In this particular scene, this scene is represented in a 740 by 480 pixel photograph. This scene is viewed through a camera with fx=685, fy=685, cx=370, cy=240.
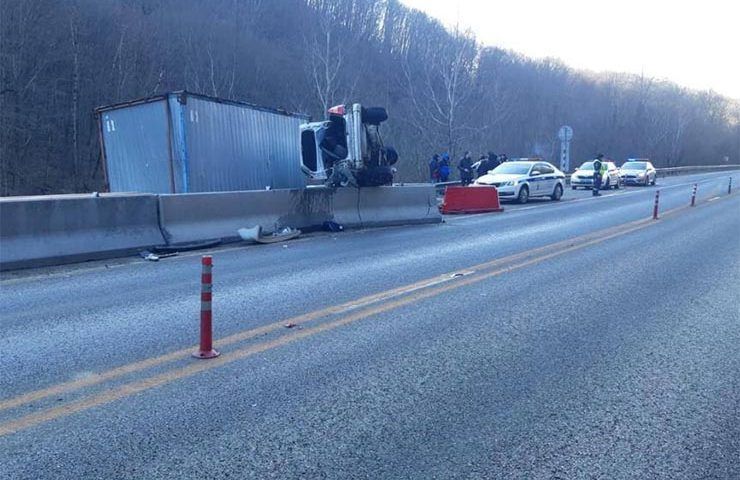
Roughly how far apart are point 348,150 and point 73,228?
736 centimetres

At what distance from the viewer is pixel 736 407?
15.1 feet

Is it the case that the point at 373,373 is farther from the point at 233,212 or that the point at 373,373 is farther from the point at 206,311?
the point at 233,212

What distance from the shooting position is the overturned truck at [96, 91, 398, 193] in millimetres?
14051

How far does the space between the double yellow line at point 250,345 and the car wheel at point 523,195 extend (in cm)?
1472

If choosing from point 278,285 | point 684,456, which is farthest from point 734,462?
point 278,285

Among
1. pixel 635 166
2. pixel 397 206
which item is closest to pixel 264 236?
pixel 397 206

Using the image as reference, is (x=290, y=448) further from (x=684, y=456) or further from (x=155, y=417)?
(x=684, y=456)

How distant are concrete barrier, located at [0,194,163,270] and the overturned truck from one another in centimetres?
281

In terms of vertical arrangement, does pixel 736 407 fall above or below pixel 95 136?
below

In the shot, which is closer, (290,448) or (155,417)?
(290,448)

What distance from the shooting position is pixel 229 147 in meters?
15.2

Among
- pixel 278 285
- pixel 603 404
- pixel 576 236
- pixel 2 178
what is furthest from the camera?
pixel 2 178

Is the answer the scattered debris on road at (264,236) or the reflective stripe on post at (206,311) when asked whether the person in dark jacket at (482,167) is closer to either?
the scattered debris on road at (264,236)

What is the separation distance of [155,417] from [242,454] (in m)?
0.78
